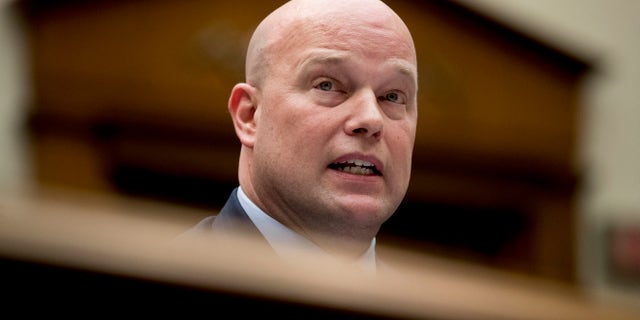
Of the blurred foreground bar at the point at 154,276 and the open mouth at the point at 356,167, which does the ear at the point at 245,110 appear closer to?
the open mouth at the point at 356,167

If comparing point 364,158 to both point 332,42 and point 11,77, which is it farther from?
point 11,77

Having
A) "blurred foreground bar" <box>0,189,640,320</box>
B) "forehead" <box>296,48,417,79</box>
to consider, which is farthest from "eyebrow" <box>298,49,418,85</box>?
"blurred foreground bar" <box>0,189,640,320</box>

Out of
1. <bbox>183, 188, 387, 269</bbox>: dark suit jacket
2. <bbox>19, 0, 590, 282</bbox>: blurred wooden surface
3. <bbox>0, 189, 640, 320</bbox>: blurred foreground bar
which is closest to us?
<bbox>0, 189, 640, 320</bbox>: blurred foreground bar

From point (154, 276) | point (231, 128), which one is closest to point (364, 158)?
point (154, 276)

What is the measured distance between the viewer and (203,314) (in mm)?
487

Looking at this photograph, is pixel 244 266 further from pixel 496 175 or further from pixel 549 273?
pixel 496 175

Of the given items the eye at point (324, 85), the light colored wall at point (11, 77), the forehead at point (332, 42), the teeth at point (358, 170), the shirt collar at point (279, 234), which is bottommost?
the shirt collar at point (279, 234)

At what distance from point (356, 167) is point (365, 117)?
32 millimetres

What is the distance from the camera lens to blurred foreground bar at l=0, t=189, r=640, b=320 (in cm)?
44

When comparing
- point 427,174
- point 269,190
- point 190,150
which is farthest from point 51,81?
point 269,190

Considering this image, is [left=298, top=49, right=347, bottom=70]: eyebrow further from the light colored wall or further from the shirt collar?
the light colored wall

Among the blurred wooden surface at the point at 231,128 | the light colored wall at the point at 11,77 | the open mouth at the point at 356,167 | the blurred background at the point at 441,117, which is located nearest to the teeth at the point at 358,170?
the open mouth at the point at 356,167

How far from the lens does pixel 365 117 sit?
2.37 feet

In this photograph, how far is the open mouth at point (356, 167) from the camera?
724 millimetres
